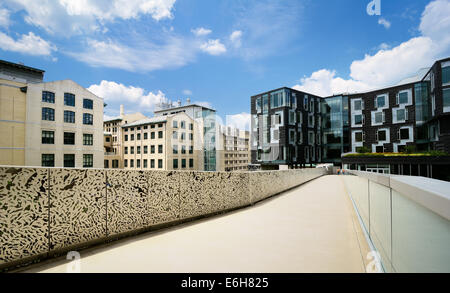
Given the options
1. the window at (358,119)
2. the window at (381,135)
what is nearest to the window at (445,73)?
the window at (381,135)

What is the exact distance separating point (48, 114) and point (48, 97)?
2.64 metres

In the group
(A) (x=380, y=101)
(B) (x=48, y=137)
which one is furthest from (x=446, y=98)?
(B) (x=48, y=137)

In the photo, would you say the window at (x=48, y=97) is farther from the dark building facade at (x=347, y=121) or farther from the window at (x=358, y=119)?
the window at (x=358, y=119)

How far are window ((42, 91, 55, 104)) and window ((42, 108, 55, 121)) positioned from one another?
131 centimetres

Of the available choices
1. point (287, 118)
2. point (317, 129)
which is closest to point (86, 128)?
point (287, 118)

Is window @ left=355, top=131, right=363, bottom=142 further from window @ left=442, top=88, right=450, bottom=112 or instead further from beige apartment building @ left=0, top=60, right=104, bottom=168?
beige apartment building @ left=0, top=60, right=104, bottom=168

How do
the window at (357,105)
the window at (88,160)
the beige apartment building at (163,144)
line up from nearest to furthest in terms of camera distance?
the window at (88,160) → the window at (357,105) → the beige apartment building at (163,144)

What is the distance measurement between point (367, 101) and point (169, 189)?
155 ft

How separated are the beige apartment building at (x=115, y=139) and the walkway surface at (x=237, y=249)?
173ft

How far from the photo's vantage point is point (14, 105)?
27.8m

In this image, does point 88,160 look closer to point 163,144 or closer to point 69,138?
point 69,138

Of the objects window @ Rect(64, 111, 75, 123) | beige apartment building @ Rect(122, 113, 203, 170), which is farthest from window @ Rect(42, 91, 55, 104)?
beige apartment building @ Rect(122, 113, 203, 170)

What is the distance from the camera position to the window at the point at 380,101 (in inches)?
1497

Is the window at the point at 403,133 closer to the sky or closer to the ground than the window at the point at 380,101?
closer to the ground
